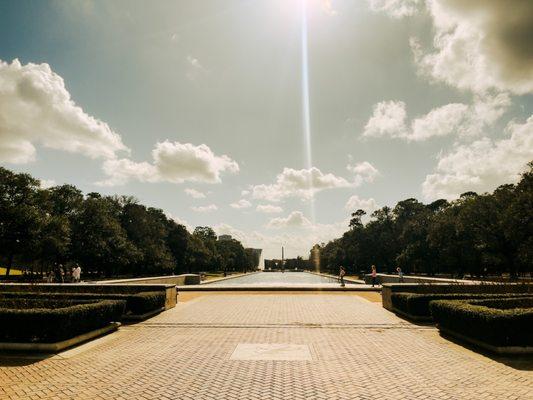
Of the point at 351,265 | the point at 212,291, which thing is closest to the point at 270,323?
the point at 212,291

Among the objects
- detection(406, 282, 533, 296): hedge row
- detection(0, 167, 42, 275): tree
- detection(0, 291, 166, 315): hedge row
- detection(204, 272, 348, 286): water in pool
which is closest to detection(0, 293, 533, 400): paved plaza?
detection(0, 291, 166, 315): hedge row

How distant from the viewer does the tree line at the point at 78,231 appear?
38.9m

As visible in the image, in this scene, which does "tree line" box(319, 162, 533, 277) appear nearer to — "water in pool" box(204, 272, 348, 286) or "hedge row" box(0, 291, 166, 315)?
"water in pool" box(204, 272, 348, 286)

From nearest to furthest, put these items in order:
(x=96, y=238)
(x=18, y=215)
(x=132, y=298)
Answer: (x=132, y=298), (x=18, y=215), (x=96, y=238)

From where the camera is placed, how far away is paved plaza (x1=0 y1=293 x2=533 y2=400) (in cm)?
702

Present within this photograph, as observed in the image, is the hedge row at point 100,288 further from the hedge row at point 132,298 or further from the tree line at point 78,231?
the tree line at point 78,231

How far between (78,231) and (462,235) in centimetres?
4881

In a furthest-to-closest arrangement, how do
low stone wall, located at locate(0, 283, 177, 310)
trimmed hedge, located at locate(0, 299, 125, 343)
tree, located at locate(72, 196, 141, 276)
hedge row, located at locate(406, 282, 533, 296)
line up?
tree, located at locate(72, 196, 141, 276)
hedge row, located at locate(406, 282, 533, 296)
low stone wall, located at locate(0, 283, 177, 310)
trimmed hedge, located at locate(0, 299, 125, 343)

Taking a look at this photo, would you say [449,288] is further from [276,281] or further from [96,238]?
[96,238]

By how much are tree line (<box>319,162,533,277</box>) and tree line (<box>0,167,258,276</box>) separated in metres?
38.6

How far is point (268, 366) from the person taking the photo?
8.58 meters

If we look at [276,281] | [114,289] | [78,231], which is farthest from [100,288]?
[276,281]

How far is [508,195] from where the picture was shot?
43.7 meters

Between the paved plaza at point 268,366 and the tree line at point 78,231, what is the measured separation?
3187 cm
